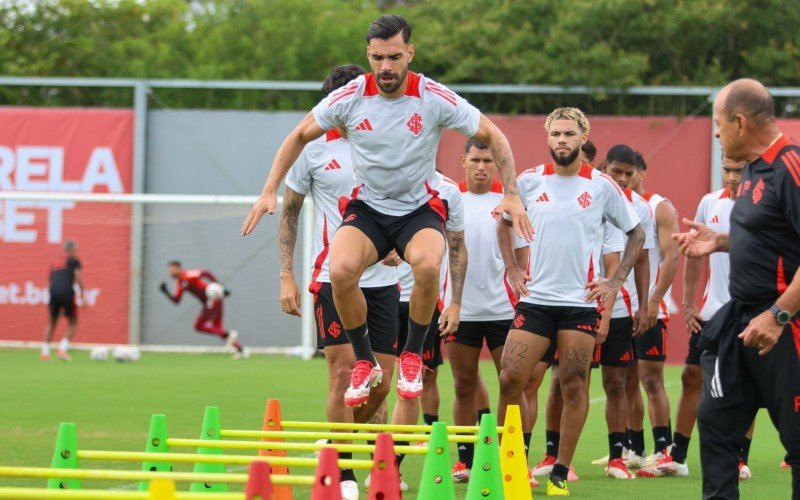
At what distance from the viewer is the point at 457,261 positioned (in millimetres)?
8906

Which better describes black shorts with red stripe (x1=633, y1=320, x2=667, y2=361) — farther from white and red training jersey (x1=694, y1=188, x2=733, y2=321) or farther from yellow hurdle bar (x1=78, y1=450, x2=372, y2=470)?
yellow hurdle bar (x1=78, y1=450, x2=372, y2=470)

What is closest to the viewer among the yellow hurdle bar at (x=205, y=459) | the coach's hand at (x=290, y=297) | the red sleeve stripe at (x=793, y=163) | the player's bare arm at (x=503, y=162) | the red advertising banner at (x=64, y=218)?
the red sleeve stripe at (x=793, y=163)

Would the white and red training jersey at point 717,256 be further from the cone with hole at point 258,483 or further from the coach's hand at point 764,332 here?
the cone with hole at point 258,483

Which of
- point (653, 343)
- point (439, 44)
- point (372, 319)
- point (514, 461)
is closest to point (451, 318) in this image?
point (372, 319)

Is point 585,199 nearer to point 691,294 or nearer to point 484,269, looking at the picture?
point 484,269

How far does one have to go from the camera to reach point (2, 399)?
1545 cm

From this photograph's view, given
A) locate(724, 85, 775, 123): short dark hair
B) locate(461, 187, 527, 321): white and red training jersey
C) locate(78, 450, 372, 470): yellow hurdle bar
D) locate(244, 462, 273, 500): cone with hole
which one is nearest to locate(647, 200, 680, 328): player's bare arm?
locate(461, 187, 527, 321): white and red training jersey

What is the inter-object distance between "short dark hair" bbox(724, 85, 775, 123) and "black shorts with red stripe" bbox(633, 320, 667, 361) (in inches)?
208

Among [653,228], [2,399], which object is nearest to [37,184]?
[2,399]

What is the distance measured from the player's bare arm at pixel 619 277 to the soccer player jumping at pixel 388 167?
1.58 m

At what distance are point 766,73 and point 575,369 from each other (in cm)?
2210

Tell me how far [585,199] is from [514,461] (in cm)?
218

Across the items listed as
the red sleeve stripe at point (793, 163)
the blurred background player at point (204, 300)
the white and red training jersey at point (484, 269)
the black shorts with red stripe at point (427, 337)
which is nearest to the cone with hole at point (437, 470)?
the red sleeve stripe at point (793, 163)

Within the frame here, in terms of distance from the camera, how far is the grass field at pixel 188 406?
9.88 m
